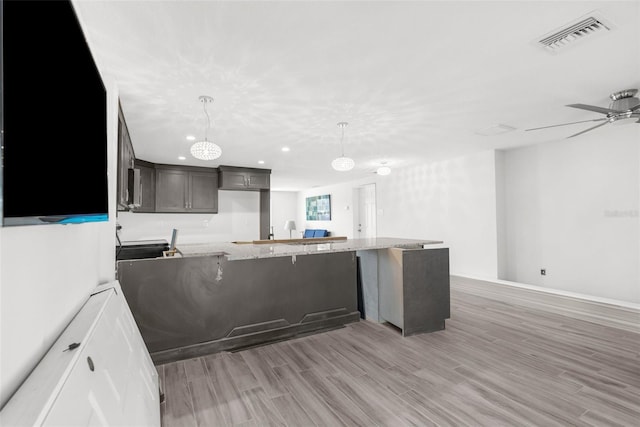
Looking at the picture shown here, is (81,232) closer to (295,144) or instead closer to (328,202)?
(295,144)

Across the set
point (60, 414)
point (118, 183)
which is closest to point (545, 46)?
point (60, 414)

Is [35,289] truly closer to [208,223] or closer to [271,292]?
[271,292]

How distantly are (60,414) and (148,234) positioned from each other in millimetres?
5924

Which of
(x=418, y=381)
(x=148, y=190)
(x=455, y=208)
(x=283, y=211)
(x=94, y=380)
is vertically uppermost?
(x=148, y=190)

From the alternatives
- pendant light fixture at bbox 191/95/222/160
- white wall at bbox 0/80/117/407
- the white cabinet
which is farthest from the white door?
white wall at bbox 0/80/117/407

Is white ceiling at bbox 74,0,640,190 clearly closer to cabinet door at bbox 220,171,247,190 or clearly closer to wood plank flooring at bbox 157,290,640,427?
cabinet door at bbox 220,171,247,190

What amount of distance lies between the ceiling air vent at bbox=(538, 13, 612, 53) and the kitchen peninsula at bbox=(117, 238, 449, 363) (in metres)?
2.02

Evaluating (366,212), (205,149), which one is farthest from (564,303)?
(366,212)

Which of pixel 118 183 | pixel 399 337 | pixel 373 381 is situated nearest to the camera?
pixel 373 381

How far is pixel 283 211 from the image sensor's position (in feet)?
35.7

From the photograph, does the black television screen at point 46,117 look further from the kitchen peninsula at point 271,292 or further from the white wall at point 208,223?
the white wall at point 208,223

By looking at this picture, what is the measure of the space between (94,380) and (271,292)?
6.49ft

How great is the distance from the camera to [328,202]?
9.41 meters

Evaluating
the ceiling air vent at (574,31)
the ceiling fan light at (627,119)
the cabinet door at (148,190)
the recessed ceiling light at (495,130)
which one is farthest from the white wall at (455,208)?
the cabinet door at (148,190)
